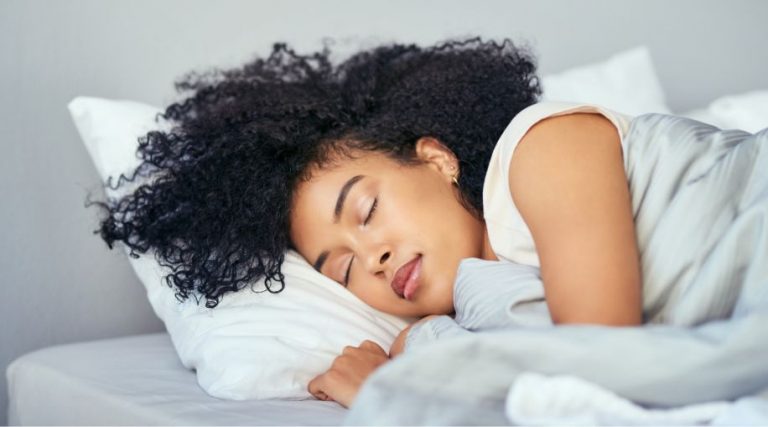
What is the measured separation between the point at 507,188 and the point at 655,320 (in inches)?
11.6

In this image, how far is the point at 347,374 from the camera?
3.98 ft

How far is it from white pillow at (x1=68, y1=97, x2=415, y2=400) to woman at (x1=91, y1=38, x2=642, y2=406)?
3 centimetres

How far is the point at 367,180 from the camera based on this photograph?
1.36 m

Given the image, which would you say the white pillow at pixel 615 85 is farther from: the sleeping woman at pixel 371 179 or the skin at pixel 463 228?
the skin at pixel 463 228

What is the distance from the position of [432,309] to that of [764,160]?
52 cm

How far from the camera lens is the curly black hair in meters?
1.41

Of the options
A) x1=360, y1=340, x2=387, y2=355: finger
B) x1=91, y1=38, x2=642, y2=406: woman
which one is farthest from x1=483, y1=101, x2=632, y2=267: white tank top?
x1=360, y1=340, x2=387, y2=355: finger

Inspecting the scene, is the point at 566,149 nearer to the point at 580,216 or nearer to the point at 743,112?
the point at 580,216

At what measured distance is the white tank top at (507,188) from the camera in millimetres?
1206

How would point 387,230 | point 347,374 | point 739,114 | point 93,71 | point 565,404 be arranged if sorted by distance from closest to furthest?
point 565,404 → point 347,374 → point 387,230 → point 93,71 → point 739,114

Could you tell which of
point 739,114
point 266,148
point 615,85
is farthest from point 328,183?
point 739,114

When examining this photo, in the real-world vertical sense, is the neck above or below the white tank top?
below

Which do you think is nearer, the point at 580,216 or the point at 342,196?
the point at 580,216

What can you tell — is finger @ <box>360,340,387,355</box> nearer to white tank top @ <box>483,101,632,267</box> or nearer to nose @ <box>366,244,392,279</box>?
nose @ <box>366,244,392,279</box>
